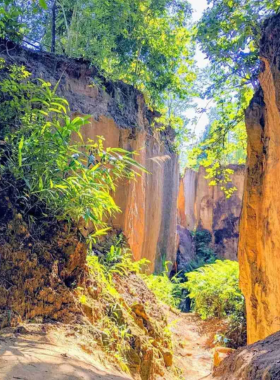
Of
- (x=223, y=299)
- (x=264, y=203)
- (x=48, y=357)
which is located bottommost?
(x=223, y=299)

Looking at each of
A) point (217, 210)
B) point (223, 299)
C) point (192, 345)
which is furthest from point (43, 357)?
point (217, 210)

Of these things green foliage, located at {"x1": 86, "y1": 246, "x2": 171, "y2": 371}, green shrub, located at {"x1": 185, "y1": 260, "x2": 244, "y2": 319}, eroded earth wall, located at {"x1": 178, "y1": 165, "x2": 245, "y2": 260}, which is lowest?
green shrub, located at {"x1": 185, "y1": 260, "x2": 244, "y2": 319}

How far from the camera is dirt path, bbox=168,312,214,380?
4.62m

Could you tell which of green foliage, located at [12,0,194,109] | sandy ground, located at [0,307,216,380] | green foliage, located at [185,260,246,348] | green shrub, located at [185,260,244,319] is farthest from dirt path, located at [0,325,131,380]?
green shrub, located at [185,260,244,319]

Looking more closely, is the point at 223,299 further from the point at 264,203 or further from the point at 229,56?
the point at 229,56

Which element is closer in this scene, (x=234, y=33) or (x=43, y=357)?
(x=43, y=357)

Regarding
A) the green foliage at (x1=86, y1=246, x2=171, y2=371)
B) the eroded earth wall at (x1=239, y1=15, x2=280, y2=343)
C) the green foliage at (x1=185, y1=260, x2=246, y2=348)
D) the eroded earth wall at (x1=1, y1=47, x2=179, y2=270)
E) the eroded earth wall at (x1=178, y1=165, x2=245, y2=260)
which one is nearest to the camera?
the green foliage at (x1=86, y1=246, x2=171, y2=371)

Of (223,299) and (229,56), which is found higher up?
(229,56)

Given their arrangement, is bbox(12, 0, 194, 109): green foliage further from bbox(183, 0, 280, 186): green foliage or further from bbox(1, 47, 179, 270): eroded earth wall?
bbox(183, 0, 280, 186): green foliage

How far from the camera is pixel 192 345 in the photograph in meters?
6.48

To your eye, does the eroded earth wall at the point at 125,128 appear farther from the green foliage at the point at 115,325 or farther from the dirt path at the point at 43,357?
the dirt path at the point at 43,357

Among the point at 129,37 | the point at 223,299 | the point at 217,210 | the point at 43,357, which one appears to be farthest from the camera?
the point at 217,210

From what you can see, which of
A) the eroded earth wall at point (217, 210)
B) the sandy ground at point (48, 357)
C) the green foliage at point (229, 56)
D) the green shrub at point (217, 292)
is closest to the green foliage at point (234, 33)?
the green foliage at point (229, 56)

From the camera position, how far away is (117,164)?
305 centimetres
